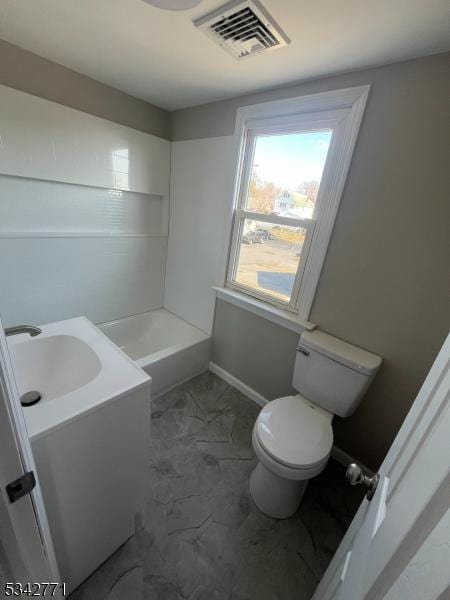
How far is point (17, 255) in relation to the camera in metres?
1.73

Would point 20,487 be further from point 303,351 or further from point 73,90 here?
point 73,90

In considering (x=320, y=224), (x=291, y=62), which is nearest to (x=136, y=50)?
(x=291, y=62)

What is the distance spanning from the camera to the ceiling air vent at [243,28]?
3.08 feet

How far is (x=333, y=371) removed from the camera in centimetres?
141

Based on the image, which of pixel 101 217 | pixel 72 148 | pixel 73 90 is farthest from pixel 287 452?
pixel 73 90

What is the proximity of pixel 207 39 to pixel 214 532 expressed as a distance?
233 centimetres

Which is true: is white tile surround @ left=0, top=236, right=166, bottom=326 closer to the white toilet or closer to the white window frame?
the white window frame

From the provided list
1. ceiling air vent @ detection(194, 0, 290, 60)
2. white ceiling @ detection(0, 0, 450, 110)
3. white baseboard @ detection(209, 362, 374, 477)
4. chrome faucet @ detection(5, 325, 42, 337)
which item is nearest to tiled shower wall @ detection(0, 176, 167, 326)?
white ceiling @ detection(0, 0, 450, 110)

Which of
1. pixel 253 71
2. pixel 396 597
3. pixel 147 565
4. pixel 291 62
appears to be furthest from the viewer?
pixel 253 71

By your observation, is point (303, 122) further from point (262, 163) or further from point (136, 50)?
point (136, 50)

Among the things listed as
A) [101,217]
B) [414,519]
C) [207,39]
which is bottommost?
[414,519]

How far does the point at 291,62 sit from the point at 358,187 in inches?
27.7

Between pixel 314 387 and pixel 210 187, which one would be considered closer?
pixel 314 387

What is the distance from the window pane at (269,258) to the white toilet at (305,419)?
0.44 m
